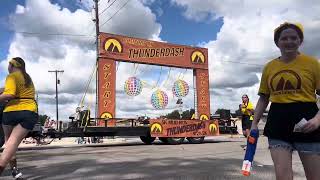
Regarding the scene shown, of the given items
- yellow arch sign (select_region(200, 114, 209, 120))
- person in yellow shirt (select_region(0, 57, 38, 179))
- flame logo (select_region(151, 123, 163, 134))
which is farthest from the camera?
yellow arch sign (select_region(200, 114, 209, 120))

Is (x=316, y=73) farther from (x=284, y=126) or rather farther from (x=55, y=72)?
(x=55, y=72)

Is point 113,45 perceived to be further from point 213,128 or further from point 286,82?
point 286,82

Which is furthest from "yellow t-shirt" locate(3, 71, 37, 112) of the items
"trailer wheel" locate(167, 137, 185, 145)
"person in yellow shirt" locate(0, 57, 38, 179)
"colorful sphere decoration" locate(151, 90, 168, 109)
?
"colorful sphere decoration" locate(151, 90, 168, 109)

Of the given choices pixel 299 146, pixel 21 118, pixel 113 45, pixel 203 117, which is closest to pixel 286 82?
pixel 299 146

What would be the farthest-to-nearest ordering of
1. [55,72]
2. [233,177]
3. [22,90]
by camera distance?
[55,72] → [233,177] → [22,90]

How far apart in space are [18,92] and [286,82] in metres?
3.98

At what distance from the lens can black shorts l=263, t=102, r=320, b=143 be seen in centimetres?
393

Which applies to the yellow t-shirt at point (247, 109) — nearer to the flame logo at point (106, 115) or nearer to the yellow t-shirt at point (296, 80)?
the flame logo at point (106, 115)

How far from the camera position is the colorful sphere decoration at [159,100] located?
23.3 metres

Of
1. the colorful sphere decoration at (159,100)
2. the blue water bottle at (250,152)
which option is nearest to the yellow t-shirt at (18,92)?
the blue water bottle at (250,152)

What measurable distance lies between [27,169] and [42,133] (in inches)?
432

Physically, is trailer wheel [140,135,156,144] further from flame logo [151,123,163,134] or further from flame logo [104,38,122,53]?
flame logo [104,38,122,53]

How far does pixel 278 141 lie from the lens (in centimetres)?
399

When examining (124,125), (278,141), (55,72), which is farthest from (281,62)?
(55,72)
